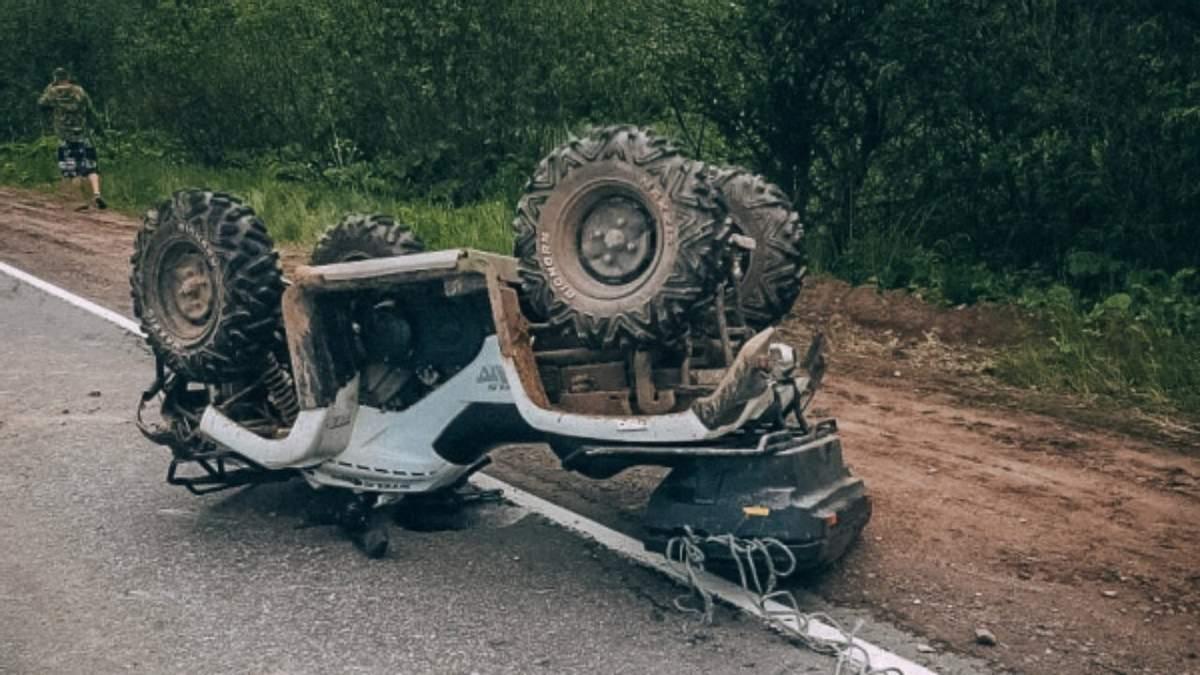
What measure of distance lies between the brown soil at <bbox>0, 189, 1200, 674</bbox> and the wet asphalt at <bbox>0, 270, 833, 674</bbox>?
1.98 feet

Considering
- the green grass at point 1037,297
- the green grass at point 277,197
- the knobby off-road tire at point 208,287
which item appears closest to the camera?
the knobby off-road tire at point 208,287

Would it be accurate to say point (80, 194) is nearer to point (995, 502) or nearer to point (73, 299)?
point (73, 299)

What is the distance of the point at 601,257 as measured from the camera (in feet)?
17.8

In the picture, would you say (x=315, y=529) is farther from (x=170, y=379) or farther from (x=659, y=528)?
(x=659, y=528)

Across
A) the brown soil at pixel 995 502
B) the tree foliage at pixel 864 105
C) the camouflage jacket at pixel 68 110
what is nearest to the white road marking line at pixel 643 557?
the brown soil at pixel 995 502

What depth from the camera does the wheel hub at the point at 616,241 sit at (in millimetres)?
5328

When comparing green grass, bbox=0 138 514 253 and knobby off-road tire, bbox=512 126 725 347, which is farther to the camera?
green grass, bbox=0 138 514 253

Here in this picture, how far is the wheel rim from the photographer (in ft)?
20.5

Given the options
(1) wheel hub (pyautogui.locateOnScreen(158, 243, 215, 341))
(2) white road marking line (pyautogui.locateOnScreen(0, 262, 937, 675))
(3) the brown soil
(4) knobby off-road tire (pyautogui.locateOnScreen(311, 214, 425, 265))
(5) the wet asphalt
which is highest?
(4) knobby off-road tire (pyautogui.locateOnScreen(311, 214, 425, 265))

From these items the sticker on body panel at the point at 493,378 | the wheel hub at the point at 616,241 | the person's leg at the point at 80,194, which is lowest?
the person's leg at the point at 80,194

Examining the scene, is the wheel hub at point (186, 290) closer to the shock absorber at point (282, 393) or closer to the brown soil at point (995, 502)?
the shock absorber at point (282, 393)

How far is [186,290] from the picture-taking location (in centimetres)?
630

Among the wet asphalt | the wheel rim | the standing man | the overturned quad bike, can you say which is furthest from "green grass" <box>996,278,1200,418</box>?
the standing man

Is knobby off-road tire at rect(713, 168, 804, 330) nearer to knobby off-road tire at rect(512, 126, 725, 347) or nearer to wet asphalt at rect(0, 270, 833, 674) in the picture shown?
knobby off-road tire at rect(512, 126, 725, 347)
